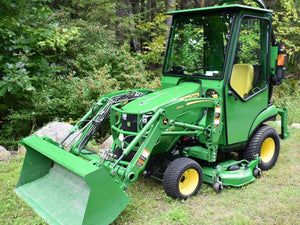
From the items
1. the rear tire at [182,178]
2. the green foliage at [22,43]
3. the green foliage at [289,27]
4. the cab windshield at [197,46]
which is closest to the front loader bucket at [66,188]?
the rear tire at [182,178]

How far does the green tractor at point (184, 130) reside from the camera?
333cm

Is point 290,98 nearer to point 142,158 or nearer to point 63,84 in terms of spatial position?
point 63,84

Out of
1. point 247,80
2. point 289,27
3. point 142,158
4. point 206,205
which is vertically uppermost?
point 289,27

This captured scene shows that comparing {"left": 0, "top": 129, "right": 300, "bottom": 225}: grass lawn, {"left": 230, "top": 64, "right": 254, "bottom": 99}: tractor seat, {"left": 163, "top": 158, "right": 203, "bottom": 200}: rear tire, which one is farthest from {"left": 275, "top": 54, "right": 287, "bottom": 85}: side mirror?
{"left": 163, "top": 158, "right": 203, "bottom": 200}: rear tire

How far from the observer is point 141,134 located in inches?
135

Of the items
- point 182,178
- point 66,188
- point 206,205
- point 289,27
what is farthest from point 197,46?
point 289,27

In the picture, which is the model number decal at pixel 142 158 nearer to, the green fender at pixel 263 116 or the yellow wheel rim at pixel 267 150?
the green fender at pixel 263 116

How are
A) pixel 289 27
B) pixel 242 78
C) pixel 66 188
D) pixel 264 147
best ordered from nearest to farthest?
pixel 66 188, pixel 242 78, pixel 264 147, pixel 289 27

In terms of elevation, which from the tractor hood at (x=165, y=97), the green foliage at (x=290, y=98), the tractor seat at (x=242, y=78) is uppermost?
the tractor seat at (x=242, y=78)

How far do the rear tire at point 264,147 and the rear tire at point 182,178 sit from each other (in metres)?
1.08

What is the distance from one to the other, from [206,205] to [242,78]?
1.87 metres

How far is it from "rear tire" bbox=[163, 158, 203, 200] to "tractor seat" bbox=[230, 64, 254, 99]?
4.18 ft

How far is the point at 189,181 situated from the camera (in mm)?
3918

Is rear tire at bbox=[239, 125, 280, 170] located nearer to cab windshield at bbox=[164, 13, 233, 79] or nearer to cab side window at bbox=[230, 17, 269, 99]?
cab side window at bbox=[230, 17, 269, 99]
